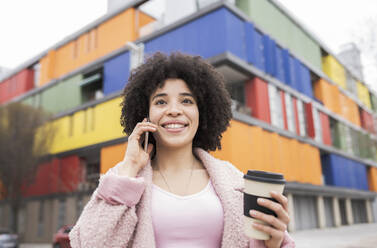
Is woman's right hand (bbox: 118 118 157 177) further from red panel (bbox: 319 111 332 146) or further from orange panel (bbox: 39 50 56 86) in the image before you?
orange panel (bbox: 39 50 56 86)

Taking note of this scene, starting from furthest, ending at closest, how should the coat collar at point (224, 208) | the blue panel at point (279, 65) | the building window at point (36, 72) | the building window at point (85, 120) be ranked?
the building window at point (36, 72), the building window at point (85, 120), the blue panel at point (279, 65), the coat collar at point (224, 208)

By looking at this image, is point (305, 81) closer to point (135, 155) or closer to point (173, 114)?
point (173, 114)

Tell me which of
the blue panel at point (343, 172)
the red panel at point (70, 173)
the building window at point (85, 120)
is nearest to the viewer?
the building window at point (85, 120)

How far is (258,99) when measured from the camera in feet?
49.3

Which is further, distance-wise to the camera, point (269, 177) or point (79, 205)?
point (79, 205)

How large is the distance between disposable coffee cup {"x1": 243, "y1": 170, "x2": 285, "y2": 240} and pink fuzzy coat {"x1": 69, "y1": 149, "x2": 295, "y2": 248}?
248mm

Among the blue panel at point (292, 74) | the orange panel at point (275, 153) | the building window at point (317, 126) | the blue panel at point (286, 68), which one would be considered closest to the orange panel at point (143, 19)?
the blue panel at point (286, 68)

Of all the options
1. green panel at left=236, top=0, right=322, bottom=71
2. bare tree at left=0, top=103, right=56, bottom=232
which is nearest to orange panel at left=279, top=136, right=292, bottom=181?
green panel at left=236, top=0, right=322, bottom=71

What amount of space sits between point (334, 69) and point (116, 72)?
17641 mm

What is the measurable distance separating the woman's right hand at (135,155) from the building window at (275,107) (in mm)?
14493

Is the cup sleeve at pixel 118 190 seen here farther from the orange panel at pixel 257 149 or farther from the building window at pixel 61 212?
the building window at pixel 61 212

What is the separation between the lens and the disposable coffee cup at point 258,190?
52.1 inches

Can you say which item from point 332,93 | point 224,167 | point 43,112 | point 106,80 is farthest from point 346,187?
point 224,167

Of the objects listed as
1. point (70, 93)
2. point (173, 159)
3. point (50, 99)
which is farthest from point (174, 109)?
point (50, 99)
